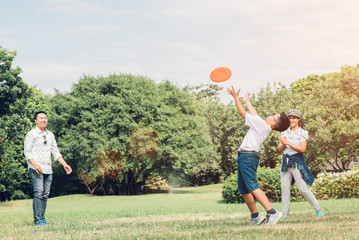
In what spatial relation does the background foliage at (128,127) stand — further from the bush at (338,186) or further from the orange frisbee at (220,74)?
the orange frisbee at (220,74)

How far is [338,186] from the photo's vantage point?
15.8m

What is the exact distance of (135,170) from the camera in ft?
107

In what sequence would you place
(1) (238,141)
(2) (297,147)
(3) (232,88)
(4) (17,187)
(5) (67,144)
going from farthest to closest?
1. (1) (238,141)
2. (4) (17,187)
3. (5) (67,144)
4. (2) (297,147)
5. (3) (232,88)

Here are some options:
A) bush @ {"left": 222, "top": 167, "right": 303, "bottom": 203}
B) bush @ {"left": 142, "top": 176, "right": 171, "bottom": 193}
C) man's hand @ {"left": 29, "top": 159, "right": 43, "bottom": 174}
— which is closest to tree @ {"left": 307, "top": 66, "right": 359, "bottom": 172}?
bush @ {"left": 142, "top": 176, "right": 171, "bottom": 193}

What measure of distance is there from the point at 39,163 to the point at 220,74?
410 cm

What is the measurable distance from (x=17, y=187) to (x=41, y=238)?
35666 mm

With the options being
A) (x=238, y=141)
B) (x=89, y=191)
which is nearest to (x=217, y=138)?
(x=238, y=141)

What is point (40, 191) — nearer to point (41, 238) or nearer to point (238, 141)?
point (41, 238)

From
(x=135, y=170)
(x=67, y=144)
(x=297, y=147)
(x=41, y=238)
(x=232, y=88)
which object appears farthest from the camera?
(x=135, y=170)

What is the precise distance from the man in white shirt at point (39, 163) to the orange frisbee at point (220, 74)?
355 cm

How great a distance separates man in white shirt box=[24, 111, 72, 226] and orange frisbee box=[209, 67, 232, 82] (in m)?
3.55

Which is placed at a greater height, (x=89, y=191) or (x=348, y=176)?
(x=348, y=176)

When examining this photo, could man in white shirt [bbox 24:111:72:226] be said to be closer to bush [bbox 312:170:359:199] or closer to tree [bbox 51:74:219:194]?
bush [bbox 312:170:359:199]

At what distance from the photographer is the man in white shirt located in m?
8.46
